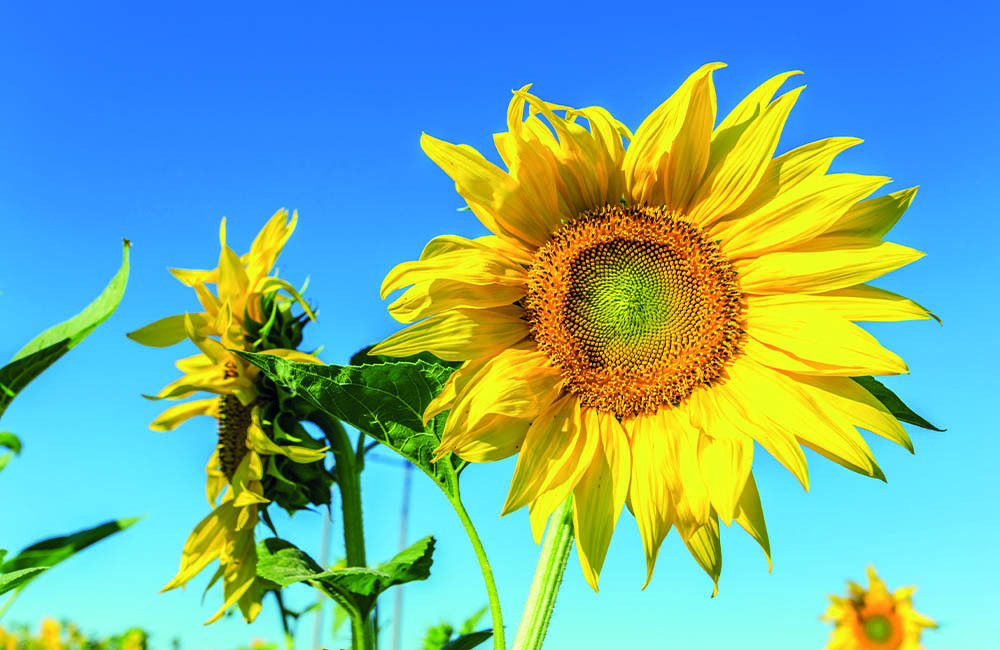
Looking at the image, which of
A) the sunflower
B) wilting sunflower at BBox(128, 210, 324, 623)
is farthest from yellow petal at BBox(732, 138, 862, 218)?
wilting sunflower at BBox(128, 210, 324, 623)

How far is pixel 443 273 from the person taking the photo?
171cm

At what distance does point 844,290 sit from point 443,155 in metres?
0.88

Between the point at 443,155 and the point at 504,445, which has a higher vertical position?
the point at 443,155

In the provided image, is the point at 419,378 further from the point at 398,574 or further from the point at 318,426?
the point at 318,426

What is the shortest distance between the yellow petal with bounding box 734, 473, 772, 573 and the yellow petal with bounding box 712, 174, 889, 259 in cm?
50

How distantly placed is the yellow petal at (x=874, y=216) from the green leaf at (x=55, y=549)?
153 centimetres

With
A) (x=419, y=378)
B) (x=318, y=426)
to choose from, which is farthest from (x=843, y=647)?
(x=419, y=378)

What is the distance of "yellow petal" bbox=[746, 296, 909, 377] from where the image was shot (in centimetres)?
164

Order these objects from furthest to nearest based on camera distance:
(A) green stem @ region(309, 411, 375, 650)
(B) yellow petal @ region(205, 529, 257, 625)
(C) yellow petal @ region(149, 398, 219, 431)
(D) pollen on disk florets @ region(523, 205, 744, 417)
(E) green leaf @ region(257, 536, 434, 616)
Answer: (C) yellow petal @ region(149, 398, 219, 431), (B) yellow petal @ region(205, 529, 257, 625), (A) green stem @ region(309, 411, 375, 650), (E) green leaf @ region(257, 536, 434, 616), (D) pollen on disk florets @ region(523, 205, 744, 417)

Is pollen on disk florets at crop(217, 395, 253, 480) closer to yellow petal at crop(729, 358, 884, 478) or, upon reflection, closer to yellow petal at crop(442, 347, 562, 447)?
yellow petal at crop(442, 347, 562, 447)

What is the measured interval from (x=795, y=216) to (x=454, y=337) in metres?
0.75

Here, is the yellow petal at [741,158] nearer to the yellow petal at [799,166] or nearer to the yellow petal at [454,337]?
the yellow petal at [799,166]

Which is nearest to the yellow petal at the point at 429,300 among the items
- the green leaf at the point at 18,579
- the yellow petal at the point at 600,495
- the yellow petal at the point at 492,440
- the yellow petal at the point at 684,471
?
the yellow petal at the point at 492,440

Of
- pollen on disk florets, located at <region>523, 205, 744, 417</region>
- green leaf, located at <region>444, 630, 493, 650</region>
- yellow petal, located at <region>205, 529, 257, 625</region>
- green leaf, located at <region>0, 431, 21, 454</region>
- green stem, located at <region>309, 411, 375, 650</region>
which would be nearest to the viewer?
green leaf, located at <region>0, 431, 21, 454</region>
